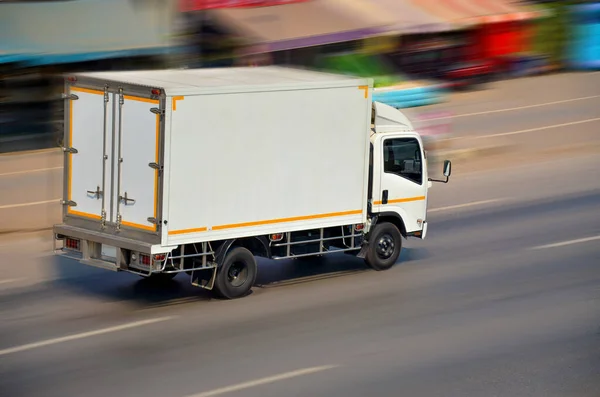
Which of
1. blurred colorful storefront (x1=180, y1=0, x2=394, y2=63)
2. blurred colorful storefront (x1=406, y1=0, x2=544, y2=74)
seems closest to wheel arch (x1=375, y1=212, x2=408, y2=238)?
blurred colorful storefront (x1=180, y1=0, x2=394, y2=63)

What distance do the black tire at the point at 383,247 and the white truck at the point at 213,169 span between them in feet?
2.26

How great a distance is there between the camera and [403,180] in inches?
754

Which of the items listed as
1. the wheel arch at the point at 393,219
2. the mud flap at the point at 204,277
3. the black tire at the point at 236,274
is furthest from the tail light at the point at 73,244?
the wheel arch at the point at 393,219

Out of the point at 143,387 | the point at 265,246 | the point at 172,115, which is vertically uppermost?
the point at 172,115

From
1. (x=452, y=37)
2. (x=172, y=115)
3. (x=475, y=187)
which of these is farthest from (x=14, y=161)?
(x=452, y=37)

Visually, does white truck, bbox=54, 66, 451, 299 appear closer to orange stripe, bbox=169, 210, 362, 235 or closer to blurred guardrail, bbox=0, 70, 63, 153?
orange stripe, bbox=169, 210, 362, 235

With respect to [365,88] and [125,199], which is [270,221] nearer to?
[125,199]

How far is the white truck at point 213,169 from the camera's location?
52.3ft

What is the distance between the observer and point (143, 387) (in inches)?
517

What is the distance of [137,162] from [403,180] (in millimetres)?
4890

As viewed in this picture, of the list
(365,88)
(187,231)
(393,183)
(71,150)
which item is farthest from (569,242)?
(71,150)

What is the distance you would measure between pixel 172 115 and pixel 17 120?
47.8 ft

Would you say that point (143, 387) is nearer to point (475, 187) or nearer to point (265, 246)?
point (265, 246)

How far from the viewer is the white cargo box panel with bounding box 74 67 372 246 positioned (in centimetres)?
1593
